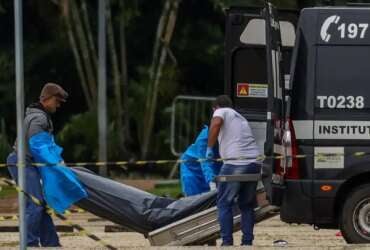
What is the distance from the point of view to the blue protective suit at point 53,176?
11578 millimetres

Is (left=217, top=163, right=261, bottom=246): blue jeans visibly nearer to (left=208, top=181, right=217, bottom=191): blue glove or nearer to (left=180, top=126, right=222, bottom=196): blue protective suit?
(left=208, top=181, right=217, bottom=191): blue glove

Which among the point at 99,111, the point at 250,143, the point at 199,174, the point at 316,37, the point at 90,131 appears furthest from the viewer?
the point at 90,131

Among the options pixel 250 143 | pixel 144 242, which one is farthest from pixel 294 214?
pixel 144 242

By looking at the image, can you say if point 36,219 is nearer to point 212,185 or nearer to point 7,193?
point 212,185

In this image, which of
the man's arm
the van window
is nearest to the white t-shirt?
the man's arm

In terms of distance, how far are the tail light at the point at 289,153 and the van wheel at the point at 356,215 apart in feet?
1.94

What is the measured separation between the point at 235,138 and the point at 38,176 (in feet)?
6.77

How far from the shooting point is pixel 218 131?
11969mm

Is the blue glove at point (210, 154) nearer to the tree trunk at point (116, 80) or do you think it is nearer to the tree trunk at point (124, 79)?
the tree trunk at point (116, 80)

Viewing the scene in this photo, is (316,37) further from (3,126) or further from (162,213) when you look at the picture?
(3,126)

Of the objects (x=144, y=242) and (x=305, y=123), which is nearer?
(x=305, y=123)

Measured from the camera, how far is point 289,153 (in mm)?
11180

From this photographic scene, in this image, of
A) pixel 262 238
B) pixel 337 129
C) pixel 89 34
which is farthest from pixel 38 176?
pixel 89 34

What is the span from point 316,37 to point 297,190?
4.94ft
